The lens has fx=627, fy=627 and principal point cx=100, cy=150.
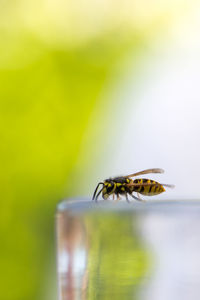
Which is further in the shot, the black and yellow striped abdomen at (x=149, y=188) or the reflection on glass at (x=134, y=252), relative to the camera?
the black and yellow striped abdomen at (x=149, y=188)

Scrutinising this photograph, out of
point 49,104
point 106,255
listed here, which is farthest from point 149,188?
point 49,104

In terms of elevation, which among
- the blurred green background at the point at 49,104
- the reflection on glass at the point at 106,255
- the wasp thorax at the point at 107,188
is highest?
the blurred green background at the point at 49,104

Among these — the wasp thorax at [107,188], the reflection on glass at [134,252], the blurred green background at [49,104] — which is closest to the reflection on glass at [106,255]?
the reflection on glass at [134,252]

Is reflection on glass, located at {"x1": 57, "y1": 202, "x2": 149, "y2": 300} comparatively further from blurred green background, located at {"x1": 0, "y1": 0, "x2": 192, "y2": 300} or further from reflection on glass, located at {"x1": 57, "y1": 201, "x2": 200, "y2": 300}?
blurred green background, located at {"x1": 0, "y1": 0, "x2": 192, "y2": 300}

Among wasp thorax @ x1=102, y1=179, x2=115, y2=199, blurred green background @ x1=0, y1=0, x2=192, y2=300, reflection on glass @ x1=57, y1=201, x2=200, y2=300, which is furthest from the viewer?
blurred green background @ x1=0, y1=0, x2=192, y2=300

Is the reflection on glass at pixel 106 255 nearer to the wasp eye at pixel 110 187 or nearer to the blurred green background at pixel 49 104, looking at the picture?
the wasp eye at pixel 110 187

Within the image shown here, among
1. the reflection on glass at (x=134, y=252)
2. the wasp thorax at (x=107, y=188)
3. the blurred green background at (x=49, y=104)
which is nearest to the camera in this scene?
the reflection on glass at (x=134, y=252)

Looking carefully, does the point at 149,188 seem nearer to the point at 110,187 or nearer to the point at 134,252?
the point at 110,187

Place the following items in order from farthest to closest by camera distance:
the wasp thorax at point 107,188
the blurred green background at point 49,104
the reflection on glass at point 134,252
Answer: the blurred green background at point 49,104, the wasp thorax at point 107,188, the reflection on glass at point 134,252

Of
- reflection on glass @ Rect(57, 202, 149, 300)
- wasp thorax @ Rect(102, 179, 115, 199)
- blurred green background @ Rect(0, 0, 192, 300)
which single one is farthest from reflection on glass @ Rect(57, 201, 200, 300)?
blurred green background @ Rect(0, 0, 192, 300)
